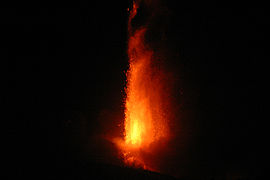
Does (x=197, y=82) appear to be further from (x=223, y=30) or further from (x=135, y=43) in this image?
(x=135, y=43)

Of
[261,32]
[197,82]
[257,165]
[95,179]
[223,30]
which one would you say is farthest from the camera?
[197,82]

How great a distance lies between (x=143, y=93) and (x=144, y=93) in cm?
6

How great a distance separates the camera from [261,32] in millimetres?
11953

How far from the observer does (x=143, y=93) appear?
44.2 feet

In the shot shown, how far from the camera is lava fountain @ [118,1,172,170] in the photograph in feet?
41.5

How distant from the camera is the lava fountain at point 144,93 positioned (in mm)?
12648

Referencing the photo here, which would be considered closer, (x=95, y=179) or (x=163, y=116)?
(x=95, y=179)

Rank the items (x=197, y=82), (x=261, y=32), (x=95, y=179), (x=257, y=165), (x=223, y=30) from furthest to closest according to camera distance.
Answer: (x=197, y=82), (x=223, y=30), (x=261, y=32), (x=257, y=165), (x=95, y=179)

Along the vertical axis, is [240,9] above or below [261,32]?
above

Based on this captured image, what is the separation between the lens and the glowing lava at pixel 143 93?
41.6ft

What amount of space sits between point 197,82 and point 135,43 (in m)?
4.01

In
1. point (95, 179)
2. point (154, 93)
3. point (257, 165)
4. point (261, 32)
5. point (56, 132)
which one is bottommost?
point (95, 179)

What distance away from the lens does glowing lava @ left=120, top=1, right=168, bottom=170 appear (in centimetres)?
1268

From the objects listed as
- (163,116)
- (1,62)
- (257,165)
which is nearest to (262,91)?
(257,165)
